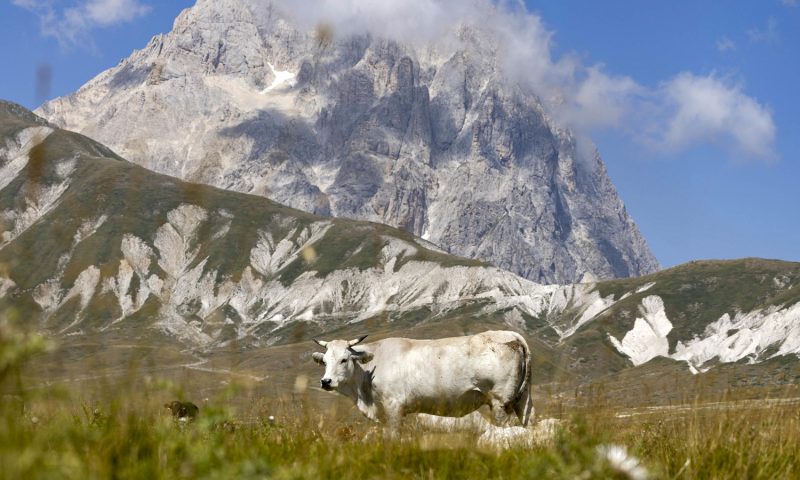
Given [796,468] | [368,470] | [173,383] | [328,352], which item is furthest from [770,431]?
[328,352]

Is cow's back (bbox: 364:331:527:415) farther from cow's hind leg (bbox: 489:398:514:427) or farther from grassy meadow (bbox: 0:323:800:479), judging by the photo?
grassy meadow (bbox: 0:323:800:479)

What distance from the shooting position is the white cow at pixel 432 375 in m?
19.8

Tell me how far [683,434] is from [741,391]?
1.01 metres

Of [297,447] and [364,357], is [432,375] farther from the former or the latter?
[297,447]

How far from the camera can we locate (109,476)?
4.99 m

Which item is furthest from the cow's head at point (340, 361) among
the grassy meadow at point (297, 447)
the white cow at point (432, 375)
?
the grassy meadow at point (297, 447)

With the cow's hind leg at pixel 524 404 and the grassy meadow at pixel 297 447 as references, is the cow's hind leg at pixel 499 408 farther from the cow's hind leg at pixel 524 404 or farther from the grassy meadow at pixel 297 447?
the grassy meadow at pixel 297 447

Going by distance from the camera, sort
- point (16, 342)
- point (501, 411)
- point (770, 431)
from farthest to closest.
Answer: point (501, 411) → point (770, 431) → point (16, 342)

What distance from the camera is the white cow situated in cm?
1980

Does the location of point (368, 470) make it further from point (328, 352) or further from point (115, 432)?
point (328, 352)

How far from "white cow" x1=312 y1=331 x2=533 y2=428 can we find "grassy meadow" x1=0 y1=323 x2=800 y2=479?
1004cm

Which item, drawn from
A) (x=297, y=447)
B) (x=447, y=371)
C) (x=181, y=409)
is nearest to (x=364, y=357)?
(x=447, y=371)

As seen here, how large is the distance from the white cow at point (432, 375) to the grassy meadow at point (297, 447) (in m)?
10.0

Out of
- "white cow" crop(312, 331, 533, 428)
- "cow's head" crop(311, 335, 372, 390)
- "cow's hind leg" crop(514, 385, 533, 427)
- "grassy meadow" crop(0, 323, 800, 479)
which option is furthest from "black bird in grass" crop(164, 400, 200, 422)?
"cow's hind leg" crop(514, 385, 533, 427)
